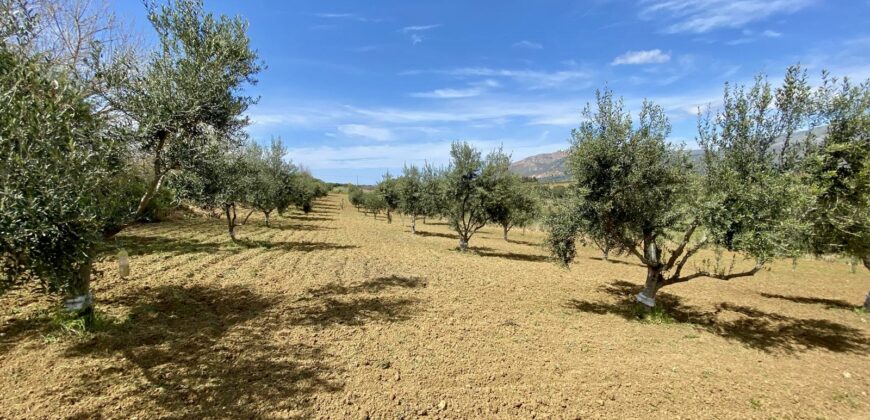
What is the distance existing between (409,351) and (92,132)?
28.4ft

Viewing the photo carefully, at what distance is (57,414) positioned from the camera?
19.1ft

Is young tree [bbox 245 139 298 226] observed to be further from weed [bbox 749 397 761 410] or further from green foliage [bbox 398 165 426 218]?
weed [bbox 749 397 761 410]

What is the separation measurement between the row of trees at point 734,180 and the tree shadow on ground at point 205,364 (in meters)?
9.87

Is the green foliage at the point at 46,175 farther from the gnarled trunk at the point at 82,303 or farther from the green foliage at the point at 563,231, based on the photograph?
the green foliage at the point at 563,231

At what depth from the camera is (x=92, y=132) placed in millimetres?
7078

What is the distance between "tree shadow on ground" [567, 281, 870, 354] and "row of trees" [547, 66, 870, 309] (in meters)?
2.29

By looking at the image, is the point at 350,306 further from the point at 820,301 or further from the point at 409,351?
the point at 820,301

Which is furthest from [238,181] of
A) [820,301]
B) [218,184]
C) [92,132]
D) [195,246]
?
[820,301]

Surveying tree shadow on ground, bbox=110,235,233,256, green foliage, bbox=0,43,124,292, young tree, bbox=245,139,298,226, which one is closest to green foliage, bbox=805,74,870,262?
green foliage, bbox=0,43,124,292

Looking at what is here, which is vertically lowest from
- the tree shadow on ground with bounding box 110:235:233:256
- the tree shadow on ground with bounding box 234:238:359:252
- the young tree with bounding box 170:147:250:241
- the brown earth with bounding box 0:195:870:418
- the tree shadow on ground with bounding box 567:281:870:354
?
the tree shadow on ground with bounding box 567:281:870:354

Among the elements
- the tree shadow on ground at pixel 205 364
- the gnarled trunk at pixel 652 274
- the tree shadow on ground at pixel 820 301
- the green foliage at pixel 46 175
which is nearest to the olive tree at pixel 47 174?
the green foliage at pixel 46 175

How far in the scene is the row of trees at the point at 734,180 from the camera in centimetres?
Result: 994

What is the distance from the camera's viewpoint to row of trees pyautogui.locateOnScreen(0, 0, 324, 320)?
5723 mm

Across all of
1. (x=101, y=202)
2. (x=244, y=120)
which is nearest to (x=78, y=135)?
(x=101, y=202)
